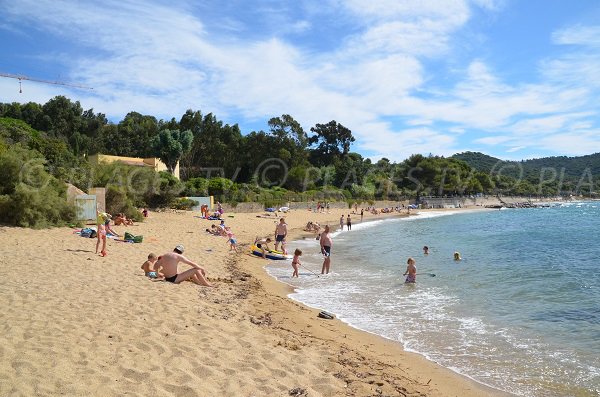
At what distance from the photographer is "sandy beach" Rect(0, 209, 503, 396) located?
14.5 ft

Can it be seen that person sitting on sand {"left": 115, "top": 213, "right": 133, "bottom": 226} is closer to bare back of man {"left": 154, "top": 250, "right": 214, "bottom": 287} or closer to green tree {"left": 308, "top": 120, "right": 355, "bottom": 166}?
bare back of man {"left": 154, "top": 250, "right": 214, "bottom": 287}

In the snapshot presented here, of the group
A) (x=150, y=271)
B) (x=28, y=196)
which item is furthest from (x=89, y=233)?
(x=150, y=271)

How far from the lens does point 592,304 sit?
1031 cm

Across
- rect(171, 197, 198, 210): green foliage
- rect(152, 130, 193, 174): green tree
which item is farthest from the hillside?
rect(171, 197, 198, 210): green foliage

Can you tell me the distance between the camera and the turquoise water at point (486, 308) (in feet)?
21.1

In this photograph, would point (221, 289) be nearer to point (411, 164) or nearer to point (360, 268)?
point (360, 268)

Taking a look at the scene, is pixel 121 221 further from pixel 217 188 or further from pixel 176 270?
pixel 217 188

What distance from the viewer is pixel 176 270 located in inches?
382

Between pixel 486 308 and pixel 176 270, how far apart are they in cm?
691

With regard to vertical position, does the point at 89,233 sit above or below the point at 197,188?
below

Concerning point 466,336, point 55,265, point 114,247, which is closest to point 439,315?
point 466,336

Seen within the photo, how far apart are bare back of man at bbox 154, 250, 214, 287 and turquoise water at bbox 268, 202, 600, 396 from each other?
2.39 meters

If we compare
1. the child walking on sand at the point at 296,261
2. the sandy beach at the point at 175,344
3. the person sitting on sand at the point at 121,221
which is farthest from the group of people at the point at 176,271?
the person sitting on sand at the point at 121,221

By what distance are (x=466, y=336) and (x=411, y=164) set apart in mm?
81013
